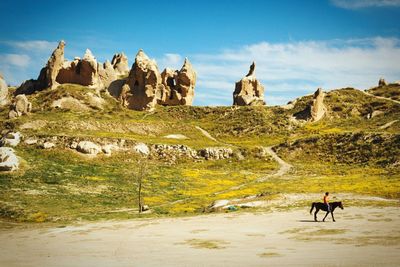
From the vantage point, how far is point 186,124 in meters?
128

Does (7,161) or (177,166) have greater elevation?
(7,161)

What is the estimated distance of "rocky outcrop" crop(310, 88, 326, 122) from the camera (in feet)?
433

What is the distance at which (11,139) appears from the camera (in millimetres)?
84312

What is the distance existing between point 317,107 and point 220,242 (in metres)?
115

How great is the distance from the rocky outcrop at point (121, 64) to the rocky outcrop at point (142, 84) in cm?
2085

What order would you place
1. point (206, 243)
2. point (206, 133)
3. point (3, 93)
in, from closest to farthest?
point (206, 243)
point (206, 133)
point (3, 93)

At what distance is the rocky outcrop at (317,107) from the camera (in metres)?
132

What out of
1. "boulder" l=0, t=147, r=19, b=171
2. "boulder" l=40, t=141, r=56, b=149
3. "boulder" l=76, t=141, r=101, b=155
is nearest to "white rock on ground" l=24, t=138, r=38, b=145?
"boulder" l=40, t=141, r=56, b=149

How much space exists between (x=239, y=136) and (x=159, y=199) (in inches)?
2692

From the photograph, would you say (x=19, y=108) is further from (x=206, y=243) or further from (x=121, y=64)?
(x=206, y=243)

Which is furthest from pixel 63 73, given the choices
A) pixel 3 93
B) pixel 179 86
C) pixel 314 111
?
pixel 314 111

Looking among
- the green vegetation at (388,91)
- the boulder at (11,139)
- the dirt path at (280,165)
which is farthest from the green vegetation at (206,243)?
the green vegetation at (388,91)

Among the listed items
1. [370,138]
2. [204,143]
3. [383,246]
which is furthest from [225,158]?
[383,246]

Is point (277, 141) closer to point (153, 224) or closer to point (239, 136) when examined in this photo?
point (239, 136)
